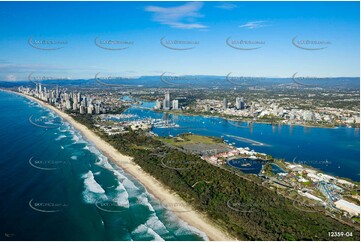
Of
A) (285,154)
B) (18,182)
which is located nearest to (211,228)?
(18,182)

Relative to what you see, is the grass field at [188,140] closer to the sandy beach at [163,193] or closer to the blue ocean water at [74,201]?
the sandy beach at [163,193]

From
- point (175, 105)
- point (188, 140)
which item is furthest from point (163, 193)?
point (175, 105)

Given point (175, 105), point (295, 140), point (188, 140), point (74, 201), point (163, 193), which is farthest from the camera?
point (175, 105)

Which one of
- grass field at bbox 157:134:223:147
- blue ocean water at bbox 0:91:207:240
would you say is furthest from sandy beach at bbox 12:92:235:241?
grass field at bbox 157:134:223:147

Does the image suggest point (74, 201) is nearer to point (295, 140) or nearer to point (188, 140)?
point (188, 140)

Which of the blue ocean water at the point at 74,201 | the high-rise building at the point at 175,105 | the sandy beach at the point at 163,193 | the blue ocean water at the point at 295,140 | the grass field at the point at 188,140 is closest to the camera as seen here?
the blue ocean water at the point at 74,201

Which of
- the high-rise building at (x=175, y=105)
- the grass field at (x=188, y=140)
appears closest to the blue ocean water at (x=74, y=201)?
the grass field at (x=188, y=140)

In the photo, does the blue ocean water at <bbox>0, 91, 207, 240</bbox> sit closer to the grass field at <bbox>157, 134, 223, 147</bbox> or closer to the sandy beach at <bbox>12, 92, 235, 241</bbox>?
the sandy beach at <bbox>12, 92, 235, 241</bbox>
